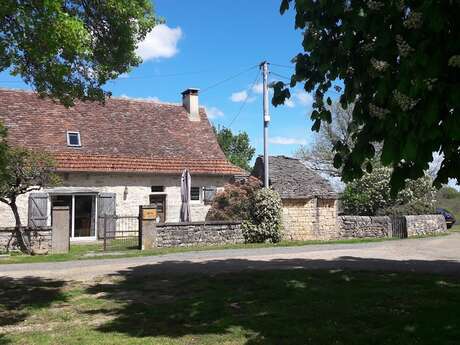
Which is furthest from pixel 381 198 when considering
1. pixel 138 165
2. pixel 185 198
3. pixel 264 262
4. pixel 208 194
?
pixel 264 262

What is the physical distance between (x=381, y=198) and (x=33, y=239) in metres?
16.6

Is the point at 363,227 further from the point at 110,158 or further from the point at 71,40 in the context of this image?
the point at 71,40

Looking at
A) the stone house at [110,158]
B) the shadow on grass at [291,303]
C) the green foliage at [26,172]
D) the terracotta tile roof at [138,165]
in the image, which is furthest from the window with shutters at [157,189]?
the shadow on grass at [291,303]

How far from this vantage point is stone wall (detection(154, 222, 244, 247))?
17.5 m

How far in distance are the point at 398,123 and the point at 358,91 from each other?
177 cm

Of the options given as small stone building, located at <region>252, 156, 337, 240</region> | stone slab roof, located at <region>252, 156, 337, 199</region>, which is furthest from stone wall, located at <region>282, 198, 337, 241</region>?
stone slab roof, located at <region>252, 156, 337, 199</region>

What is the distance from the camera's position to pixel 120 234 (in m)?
21.3

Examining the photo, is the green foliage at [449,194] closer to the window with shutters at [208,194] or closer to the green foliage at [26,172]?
the window with shutters at [208,194]

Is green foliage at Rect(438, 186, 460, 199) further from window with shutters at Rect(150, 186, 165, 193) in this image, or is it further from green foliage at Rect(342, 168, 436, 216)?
window with shutters at Rect(150, 186, 165, 193)

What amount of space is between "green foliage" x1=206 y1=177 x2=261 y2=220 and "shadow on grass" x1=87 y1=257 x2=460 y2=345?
25.2 feet

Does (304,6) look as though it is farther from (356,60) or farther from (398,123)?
(398,123)

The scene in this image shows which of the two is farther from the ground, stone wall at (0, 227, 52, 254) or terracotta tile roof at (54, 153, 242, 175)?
terracotta tile roof at (54, 153, 242, 175)

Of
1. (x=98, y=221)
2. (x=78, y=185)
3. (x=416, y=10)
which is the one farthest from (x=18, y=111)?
(x=416, y=10)

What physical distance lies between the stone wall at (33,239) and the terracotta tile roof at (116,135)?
573 cm
